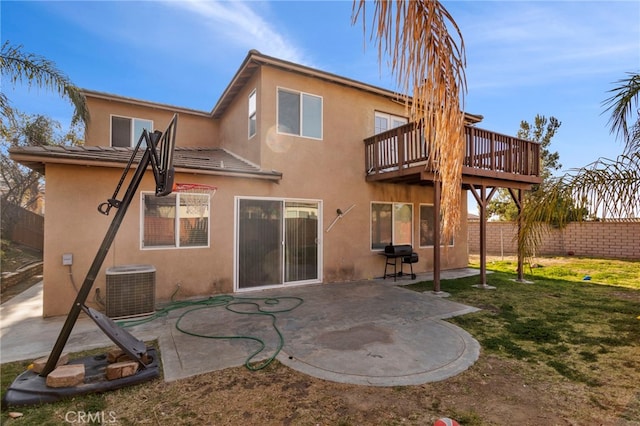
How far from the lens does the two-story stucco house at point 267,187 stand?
5.72m

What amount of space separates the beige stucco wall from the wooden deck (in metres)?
0.66

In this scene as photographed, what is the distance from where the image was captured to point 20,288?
7.99m

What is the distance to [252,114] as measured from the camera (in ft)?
27.0

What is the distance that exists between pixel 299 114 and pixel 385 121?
10.4ft

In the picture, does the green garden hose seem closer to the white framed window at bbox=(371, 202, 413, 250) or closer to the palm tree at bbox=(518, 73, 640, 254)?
the white framed window at bbox=(371, 202, 413, 250)

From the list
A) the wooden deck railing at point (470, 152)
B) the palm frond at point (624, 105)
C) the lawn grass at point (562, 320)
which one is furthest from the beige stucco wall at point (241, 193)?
the palm frond at point (624, 105)

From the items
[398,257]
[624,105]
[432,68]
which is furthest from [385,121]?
[432,68]

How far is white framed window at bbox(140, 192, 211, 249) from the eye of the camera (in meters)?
6.30

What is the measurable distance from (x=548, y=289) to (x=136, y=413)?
30.4ft

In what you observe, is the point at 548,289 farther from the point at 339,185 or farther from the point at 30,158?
the point at 30,158

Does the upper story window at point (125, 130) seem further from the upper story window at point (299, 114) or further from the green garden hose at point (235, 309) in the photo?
the green garden hose at point (235, 309)

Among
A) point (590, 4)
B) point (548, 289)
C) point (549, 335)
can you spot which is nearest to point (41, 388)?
point (549, 335)

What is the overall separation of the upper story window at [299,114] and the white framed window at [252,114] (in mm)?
727

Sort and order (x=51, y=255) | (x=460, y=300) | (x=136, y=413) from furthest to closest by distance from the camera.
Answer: (x=460, y=300) < (x=51, y=255) < (x=136, y=413)
